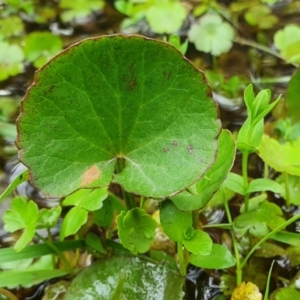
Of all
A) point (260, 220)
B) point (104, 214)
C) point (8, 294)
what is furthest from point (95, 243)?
point (260, 220)

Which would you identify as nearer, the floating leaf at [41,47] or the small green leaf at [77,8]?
the floating leaf at [41,47]

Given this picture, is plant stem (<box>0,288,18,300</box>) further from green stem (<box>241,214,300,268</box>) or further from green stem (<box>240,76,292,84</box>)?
green stem (<box>240,76,292,84</box>)

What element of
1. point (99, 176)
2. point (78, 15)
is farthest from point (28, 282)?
point (78, 15)

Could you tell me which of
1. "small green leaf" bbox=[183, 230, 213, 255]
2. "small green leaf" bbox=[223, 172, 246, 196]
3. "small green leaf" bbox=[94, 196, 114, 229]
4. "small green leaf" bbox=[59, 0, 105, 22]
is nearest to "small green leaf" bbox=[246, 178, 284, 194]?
"small green leaf" bbox=[223, 172, 246, 196]

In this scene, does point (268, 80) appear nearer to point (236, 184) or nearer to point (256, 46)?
point (256, 46)

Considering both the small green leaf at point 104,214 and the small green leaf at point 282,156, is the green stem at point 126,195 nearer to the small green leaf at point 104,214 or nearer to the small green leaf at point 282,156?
the small green leaf at point 104,214

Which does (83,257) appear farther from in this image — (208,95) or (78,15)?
(78,15)

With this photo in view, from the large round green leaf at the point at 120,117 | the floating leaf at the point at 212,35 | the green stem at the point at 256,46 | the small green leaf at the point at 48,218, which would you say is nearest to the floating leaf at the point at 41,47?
the floating leaf at the point at 212,35
